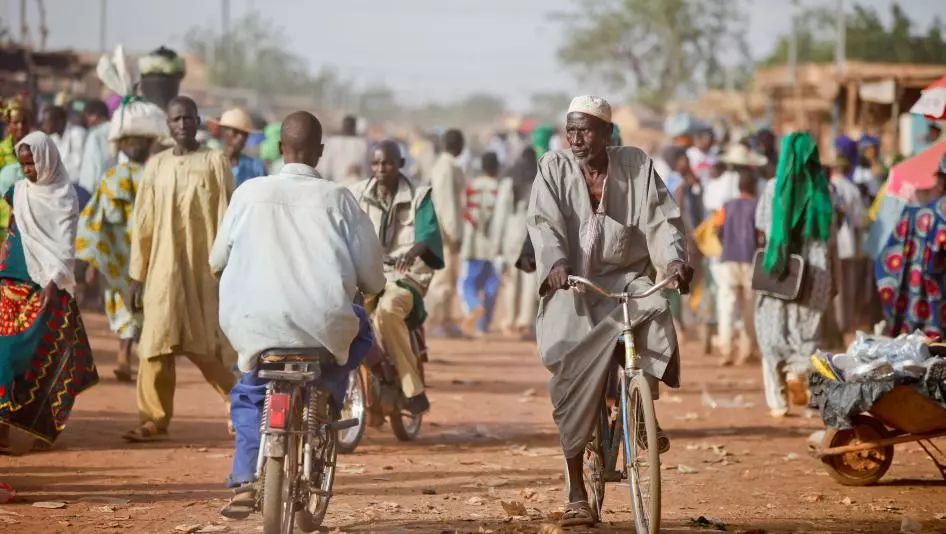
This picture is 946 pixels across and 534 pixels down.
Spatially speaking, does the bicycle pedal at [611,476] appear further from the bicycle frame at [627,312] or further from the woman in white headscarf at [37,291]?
the woman in white headscarf at [37,291]

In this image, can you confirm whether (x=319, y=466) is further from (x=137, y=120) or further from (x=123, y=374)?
(x=123, y=374)

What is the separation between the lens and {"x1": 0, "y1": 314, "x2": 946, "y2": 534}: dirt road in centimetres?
762

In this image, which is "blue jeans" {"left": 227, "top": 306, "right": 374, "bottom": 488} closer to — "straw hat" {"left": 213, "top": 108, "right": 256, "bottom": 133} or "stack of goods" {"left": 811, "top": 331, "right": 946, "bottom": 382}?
"stack of goods" {"left": 811, "top": 331, "right": 946, "bottom": 382}

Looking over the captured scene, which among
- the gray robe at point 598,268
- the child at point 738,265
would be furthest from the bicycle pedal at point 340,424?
the child at point 738,265

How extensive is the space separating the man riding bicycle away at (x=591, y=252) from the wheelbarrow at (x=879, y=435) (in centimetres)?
209

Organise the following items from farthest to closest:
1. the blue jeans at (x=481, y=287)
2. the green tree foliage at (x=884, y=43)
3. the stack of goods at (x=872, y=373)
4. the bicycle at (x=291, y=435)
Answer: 1. the green tree foliage at (x=884, y=43)
2. the blue jeans at (x=481, y=287)
3. the stack of goods at (x=872, y=373)
4. the bicycle at (x=291, y=435)

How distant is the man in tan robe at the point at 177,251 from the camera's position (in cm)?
991

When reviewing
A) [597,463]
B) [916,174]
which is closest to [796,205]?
[916,174]

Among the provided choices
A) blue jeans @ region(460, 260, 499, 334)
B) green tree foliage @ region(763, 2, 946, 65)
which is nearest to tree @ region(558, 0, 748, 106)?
green tree foliage @ region(763, 2, 946, 65)

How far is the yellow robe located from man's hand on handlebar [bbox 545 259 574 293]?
361 centimetres

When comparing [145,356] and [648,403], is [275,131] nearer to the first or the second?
[145,356]

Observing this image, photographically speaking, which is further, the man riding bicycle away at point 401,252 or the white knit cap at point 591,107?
the man riding bicycle away at point 401,252

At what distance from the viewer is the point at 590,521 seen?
726cm

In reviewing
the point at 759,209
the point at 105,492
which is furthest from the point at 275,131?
the point at 105,492
